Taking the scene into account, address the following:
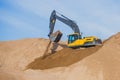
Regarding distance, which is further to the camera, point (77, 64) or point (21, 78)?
point (77, 64)

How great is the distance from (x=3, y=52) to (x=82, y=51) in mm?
17089

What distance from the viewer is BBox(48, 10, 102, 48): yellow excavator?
30420 millimetres

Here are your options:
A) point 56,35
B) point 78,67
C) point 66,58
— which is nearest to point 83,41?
point 66,58

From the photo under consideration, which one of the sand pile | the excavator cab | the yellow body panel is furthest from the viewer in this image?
the sand pile

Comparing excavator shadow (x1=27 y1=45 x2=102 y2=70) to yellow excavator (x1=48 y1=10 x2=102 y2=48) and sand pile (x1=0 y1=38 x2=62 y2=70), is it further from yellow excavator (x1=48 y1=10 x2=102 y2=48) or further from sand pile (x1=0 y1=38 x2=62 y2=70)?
sand pile (x1=0 y1=38 x2=62 y2=70)

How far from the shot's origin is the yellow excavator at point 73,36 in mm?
30420

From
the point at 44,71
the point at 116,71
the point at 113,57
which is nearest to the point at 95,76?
the point at 116,71

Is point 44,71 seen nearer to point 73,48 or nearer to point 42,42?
point 73,48

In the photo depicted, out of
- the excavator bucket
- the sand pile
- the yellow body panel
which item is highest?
the excavator bucket

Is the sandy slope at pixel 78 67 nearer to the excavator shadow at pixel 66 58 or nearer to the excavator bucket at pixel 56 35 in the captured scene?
the excavator shadow at pixel 66 58

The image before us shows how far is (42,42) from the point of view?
43125 mm

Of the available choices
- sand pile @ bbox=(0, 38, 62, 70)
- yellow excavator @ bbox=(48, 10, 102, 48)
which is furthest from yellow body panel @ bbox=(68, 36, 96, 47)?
sand pile @ bbox=(0, 38, 62, 70)

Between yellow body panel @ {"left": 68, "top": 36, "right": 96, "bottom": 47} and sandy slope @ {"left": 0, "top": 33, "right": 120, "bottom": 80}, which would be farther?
yellow body panel @ {"left": 68, "top": 36, "right": 96, "bottom": 47}

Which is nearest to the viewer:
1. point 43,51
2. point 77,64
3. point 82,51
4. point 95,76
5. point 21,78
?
point 21,78
